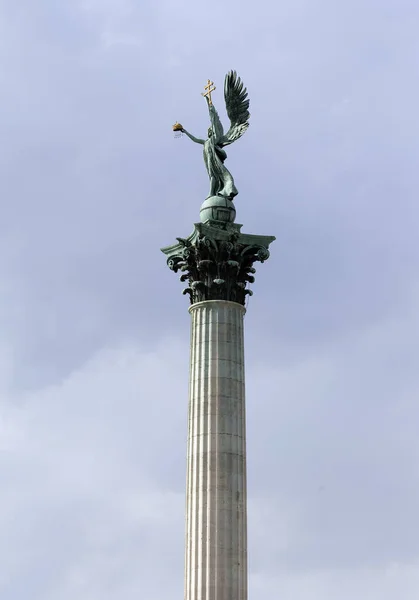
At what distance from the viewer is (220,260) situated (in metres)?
46.8

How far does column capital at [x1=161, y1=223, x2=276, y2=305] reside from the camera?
1837 inches

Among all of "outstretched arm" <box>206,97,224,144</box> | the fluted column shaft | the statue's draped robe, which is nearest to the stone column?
the fluted column shaft

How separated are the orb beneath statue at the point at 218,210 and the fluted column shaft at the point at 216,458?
405cm

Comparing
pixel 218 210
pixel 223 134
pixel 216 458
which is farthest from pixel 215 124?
pixel 216 458

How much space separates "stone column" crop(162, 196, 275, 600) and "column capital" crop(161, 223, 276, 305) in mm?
42

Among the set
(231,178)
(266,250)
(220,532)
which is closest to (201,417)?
(220,532)

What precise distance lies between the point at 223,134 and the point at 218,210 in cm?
473

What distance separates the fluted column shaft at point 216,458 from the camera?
42094mm

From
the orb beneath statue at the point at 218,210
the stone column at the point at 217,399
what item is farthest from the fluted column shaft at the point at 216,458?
the orb beneath statue at the point at 218,210

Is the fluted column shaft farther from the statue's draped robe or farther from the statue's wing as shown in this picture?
the statue's wing

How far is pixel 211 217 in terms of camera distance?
48.4 metres

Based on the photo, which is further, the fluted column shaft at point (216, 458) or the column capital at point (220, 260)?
the column capital at point (220, 260)

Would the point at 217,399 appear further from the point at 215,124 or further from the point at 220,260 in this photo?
the point at 215,124

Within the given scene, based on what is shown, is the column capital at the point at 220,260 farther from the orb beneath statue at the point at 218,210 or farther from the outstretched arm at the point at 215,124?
the outstretched arm at the point at 215,124
